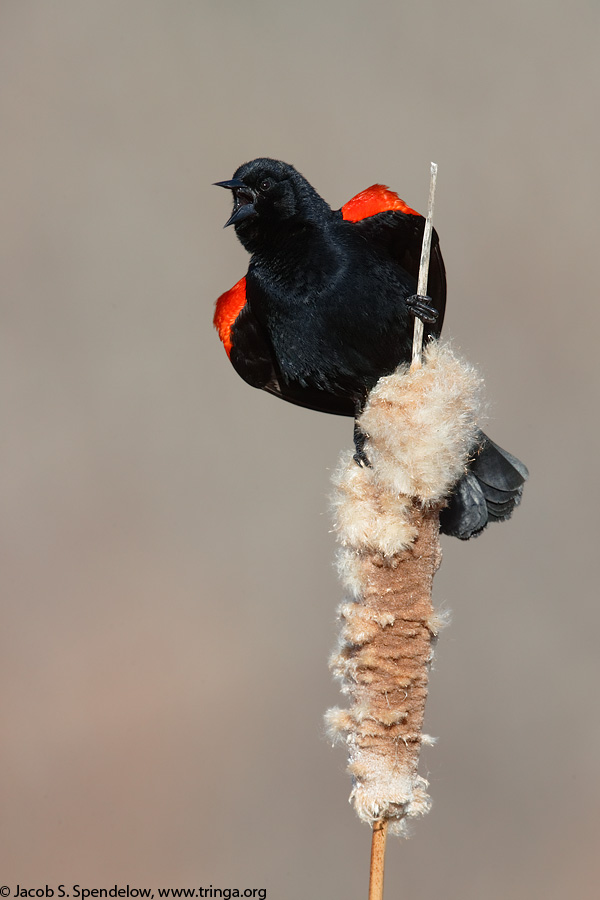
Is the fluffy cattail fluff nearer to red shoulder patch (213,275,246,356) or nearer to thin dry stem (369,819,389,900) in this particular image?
thin dry stem (369,819,389,900)

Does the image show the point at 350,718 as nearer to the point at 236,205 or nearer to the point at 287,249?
the point at 287,249

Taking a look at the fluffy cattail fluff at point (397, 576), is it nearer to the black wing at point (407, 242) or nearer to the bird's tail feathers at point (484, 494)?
the bird's tail feathers at point (484, 494)

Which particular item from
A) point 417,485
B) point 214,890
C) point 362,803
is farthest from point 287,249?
point 214,890

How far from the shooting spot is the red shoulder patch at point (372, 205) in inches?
62.5

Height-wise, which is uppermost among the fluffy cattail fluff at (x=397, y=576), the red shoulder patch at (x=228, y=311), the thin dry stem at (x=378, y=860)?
the red shoulder patch at (x=228, y=311)

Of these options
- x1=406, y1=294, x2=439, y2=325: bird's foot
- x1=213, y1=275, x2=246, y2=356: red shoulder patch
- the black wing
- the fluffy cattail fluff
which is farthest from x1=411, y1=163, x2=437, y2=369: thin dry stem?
x1=213, y1=275, x2=246, y2=356: red shoulder patch

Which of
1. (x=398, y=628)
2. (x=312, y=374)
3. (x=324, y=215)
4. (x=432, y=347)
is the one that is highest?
(x=324, y=215)

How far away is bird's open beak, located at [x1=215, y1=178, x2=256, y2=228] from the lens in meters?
1.48

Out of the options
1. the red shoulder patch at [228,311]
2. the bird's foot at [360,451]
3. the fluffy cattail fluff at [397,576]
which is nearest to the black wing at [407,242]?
the bird's foot at [360,451]

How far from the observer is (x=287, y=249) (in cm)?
149

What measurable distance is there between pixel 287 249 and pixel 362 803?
3.22 ft

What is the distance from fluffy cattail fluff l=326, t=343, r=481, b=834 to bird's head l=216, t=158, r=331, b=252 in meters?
0.65

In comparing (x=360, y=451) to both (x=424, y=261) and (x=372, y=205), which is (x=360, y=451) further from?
(x=372, y=205)

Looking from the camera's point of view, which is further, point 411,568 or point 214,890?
point 214,890
